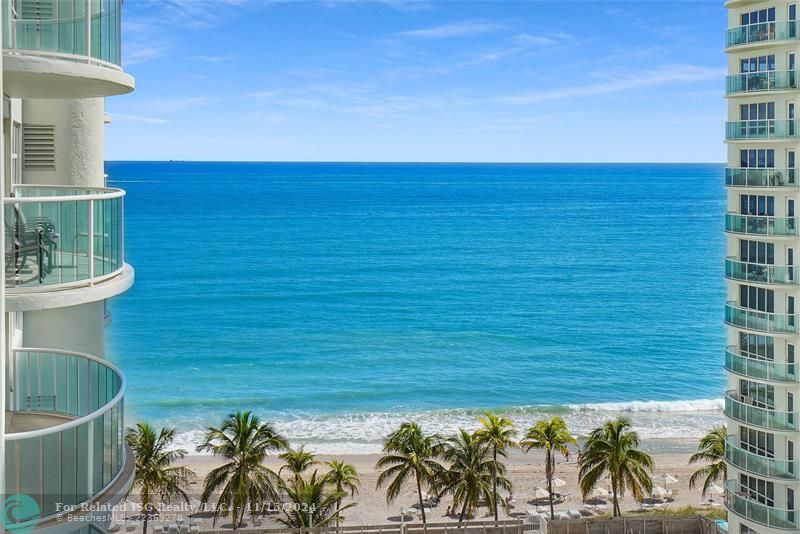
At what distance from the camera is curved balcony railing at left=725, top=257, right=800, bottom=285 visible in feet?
83.4

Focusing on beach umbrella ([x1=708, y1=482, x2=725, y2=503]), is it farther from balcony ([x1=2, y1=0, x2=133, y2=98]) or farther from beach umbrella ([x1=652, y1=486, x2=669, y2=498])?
balcony ([x1=2, y1=0, x2=133, y2=98])

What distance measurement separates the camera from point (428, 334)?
2783 inches

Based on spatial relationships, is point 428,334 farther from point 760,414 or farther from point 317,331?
point 760,414

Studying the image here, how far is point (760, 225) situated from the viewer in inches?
1019

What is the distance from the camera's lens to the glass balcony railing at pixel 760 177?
1001 inches

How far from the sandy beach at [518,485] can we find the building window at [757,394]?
9.88 meters

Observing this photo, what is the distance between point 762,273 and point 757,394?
3402mm

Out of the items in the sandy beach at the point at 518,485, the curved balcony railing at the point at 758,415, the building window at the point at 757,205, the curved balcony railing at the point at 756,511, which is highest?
the building window at the point at 757,205

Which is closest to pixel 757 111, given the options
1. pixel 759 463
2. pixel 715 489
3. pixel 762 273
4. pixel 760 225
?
pixel 760 225

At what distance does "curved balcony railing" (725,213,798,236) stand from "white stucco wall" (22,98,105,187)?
17879 mm

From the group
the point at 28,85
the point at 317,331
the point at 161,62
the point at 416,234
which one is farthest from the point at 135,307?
the point at 161,62

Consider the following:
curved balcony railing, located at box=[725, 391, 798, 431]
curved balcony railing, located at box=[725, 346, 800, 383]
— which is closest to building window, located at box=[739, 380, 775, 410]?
curved balcony railing, located at box=[725, 391, 798, 431]

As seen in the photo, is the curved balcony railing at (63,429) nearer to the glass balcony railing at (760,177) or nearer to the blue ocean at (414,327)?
the glass balcony railing at (760,177)

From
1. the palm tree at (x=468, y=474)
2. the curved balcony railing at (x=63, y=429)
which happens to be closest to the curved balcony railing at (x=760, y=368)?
→ the palm tree at (x=468, y=474)
